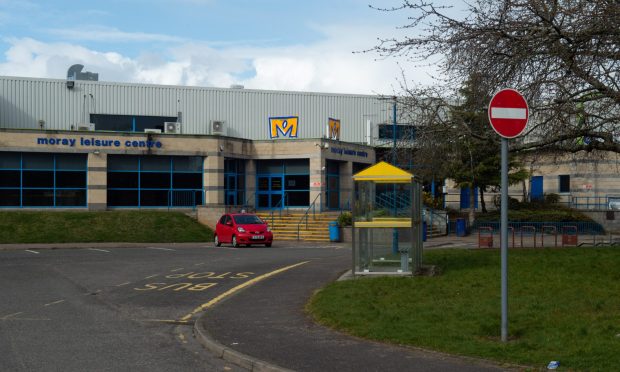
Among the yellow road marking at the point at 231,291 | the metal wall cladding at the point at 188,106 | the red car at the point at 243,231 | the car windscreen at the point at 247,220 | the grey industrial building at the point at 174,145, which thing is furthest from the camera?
the metal wall cladding at the point at 188,106

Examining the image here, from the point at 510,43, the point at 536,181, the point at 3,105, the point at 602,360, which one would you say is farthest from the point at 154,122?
the point at 602,360

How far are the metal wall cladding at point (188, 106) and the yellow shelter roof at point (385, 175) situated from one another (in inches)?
1321

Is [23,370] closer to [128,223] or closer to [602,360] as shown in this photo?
[602,360]

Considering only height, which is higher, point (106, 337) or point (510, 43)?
point (510, 43)

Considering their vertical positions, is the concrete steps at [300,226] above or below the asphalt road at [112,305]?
above

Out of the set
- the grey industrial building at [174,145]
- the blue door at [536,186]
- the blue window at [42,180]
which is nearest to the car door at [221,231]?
the grey industrial building at [174,145]

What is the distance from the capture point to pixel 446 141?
16.6m

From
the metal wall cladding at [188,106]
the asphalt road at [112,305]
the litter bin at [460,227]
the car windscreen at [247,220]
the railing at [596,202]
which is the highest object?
the metal wall cladding at [188,106]

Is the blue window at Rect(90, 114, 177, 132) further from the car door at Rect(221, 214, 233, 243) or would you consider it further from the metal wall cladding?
the car door at Rect(221, 214, 233, 243)

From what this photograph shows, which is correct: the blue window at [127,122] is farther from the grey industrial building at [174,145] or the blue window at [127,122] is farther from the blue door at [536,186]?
the blue door at [536,186]

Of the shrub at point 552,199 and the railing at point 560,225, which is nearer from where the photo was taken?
the railing at point 560,225

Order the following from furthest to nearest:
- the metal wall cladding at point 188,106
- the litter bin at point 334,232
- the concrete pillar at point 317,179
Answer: the metal wall cladding at point 188,106
the concrete pillar at point 317,179
the litter bin at point 334,232

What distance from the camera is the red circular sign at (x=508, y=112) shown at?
953cm

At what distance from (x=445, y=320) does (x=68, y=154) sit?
114 feet
